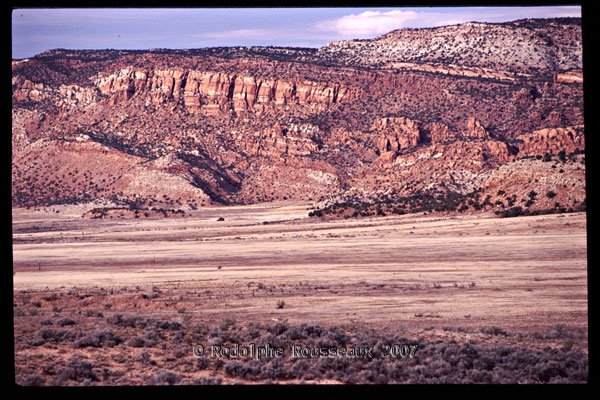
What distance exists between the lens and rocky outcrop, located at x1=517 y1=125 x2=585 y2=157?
4650 centimetres

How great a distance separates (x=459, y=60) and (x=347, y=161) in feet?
64.5

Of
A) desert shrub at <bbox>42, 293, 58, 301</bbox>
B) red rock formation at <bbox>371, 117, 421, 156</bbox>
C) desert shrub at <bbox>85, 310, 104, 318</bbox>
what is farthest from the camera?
red rock formation at <bbox>371, 117, 421, 156</bbox>

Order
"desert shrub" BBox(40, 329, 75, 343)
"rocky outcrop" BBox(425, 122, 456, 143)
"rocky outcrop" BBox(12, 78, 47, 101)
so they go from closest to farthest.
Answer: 1. "desert shrub" BBox(40, 329, 75, 343)
2. "rocky outcrop" BBox(425, 122, 456, 143)
3. "rocky outcrop" BBox(12, 78, 47, 101)

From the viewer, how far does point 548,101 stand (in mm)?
57781

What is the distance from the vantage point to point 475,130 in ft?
192

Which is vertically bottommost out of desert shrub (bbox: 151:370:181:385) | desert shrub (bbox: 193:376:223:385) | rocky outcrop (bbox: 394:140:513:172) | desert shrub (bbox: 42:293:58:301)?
desert shrub (bbox: 193:376:223:385)

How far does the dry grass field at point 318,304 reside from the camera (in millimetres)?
10828

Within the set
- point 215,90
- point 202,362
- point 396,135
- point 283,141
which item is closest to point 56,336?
point 202,362

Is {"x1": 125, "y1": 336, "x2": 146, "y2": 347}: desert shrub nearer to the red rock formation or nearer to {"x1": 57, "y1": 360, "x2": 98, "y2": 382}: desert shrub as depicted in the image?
{"x1": 57, "y1": 360, "x2": 98, "y2": 382}: desert shrub

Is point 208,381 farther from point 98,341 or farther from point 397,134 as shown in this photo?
point 397,134

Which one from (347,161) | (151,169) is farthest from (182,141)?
(347,161)

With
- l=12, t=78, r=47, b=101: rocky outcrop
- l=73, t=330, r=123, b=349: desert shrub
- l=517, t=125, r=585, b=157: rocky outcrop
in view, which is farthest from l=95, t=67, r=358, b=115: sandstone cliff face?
l=73, t=330, r=123, b=349: desert shrub

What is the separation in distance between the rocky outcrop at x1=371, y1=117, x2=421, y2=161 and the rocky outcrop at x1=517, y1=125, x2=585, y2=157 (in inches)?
401
